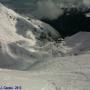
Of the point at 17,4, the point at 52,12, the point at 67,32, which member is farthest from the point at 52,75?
the point at 17,4

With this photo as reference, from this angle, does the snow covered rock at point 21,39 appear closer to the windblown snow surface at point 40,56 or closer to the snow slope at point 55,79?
the windblown snow surface at point 40,56

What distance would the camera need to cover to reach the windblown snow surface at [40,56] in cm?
365

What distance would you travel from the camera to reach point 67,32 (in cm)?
920

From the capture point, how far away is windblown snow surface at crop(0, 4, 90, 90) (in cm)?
365

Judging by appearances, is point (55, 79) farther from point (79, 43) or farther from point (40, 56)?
point (79, 43)

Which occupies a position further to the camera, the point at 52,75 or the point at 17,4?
the point at 17,4

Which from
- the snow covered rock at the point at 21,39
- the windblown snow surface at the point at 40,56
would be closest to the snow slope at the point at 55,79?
the windblown snow surface at the point at 40,56

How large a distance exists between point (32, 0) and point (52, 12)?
1846mm

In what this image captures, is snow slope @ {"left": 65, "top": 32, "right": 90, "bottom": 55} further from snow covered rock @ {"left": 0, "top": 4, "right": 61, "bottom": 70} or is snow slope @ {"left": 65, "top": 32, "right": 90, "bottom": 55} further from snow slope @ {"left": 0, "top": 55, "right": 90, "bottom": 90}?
snow slope @ {"left": 0, "top": 55, "right": 90, "bottom": 90}

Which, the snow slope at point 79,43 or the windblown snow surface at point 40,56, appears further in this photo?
the snow slope at point 79,43

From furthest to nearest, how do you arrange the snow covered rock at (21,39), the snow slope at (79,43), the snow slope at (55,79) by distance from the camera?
the snow slope at (79,43), the snow covered rock at (21,39), the snow slope at (55,79)

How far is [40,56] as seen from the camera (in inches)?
263

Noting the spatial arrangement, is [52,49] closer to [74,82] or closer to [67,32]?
[67,32]

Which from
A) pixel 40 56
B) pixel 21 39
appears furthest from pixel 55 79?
pixel 21 39
